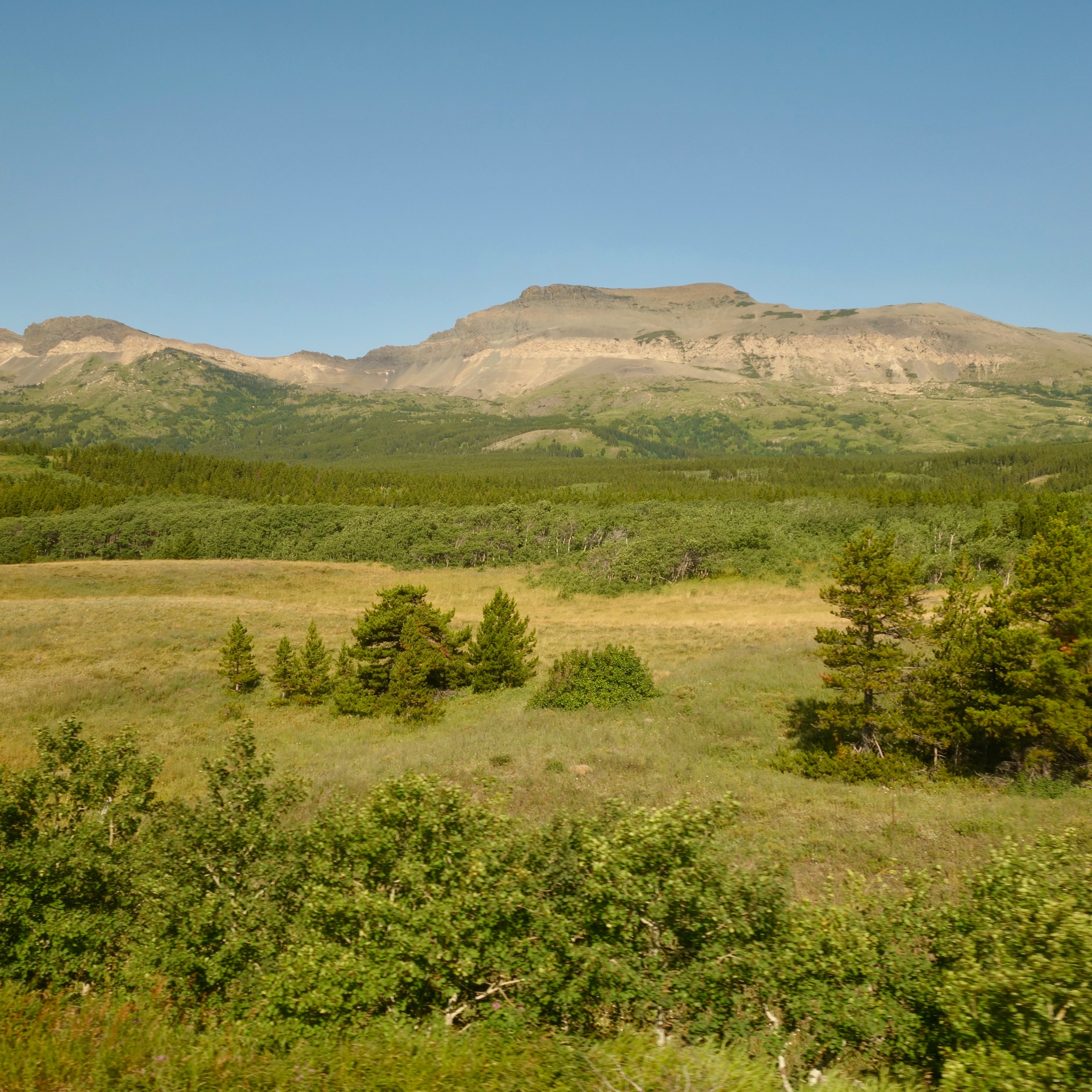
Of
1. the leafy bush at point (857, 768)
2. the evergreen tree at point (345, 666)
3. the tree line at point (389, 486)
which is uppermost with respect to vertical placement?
the tree line at point (389, 486)

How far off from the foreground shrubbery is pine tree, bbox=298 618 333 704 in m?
26.1

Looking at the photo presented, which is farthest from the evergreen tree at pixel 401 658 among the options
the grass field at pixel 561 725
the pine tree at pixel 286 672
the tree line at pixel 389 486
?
the tree line at pixel 389 486

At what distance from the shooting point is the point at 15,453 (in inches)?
6821

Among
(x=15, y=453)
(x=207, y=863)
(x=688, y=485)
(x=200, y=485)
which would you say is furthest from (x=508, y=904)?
(x=15, y=453)

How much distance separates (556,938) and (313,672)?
31995 mm

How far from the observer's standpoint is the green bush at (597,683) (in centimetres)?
3484

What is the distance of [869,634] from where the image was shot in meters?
26.3

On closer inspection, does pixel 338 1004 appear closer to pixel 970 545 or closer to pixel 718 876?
pixel 718 876

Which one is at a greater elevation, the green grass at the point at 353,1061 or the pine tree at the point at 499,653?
the green grass at the point at 353,1061

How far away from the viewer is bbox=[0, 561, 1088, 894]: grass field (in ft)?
62.1

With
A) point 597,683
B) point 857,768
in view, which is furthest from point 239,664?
point 857,768

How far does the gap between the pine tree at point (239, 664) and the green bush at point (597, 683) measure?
18130 millimetres

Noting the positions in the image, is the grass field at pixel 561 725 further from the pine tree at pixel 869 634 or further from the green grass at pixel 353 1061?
the green grass at pixel 353 1061

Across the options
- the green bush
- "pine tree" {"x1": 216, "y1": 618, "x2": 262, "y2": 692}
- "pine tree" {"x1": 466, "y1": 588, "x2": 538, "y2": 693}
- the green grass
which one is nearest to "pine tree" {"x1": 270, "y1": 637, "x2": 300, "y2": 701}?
"pine tree" {"x1": 216, "y1": 618, "x2": 262, "y2": 692}
